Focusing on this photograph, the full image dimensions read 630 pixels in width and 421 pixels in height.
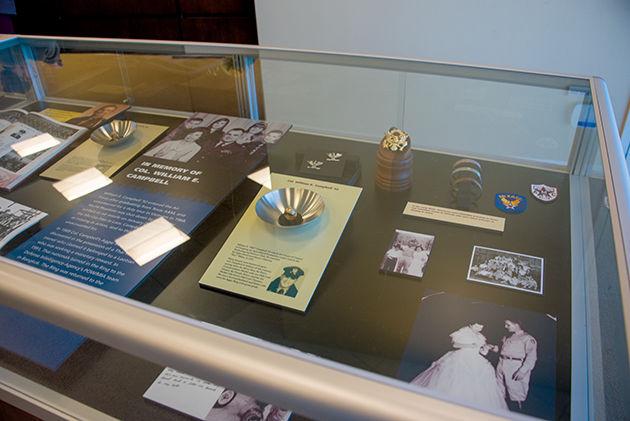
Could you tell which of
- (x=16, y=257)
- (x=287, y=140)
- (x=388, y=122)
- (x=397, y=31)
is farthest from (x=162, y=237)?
(x=397, y=31)

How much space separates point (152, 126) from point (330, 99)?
434 millimetres

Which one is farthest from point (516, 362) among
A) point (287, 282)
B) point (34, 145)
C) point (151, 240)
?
point (34, 145)

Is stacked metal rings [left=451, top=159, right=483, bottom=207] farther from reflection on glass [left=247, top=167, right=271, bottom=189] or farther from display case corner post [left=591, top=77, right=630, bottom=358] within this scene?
reflection on glass [left=247, top=167, right=271, bottom=189]

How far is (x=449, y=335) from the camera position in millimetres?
650

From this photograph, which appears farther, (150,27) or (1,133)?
(150,27)

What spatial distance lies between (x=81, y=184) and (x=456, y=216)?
2.35 ft

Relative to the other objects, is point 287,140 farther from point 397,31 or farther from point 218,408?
point 397,31

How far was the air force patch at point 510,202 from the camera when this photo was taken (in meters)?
0.90

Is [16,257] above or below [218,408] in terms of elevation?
above

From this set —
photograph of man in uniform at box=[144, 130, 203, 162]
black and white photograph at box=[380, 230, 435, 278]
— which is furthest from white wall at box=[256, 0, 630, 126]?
black and white photograph at box=[380, 230, 435, 278]

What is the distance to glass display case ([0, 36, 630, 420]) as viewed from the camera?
46cm

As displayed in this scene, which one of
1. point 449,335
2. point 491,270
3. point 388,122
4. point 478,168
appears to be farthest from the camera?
point 388,122

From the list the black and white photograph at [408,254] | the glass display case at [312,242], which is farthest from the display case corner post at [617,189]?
the black and white photograph at [408,254]

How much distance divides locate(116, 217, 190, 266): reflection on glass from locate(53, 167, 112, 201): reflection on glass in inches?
7.9
